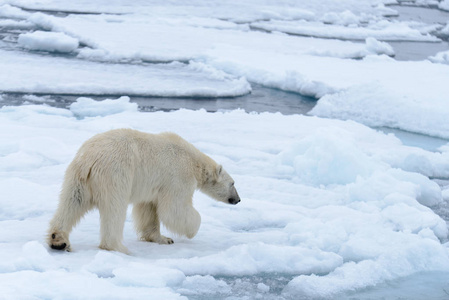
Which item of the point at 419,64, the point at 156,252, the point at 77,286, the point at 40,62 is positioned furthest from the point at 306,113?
the point at 77,286

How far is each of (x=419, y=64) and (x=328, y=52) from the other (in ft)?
7.32

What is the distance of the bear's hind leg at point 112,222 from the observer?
3.95 m

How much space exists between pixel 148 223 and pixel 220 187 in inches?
24.3

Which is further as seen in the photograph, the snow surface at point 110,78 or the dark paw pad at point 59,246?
the snow surface at point 110,78

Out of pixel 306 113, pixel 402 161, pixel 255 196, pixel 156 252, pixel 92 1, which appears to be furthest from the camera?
pixel 92 1

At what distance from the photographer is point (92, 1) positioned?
772 inches

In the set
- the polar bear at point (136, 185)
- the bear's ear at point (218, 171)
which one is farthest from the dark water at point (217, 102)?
→ the polar bear at point (136, 185)

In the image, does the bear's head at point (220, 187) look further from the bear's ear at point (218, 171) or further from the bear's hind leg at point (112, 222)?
the bear's hind leg at point (112, 222)

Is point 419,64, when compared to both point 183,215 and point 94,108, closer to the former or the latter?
point 94,108

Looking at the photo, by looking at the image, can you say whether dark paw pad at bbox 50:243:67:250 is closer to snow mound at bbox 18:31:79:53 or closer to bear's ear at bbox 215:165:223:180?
bear's ear at bbox 215:165:223:180

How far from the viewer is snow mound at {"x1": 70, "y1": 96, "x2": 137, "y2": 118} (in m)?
8.42

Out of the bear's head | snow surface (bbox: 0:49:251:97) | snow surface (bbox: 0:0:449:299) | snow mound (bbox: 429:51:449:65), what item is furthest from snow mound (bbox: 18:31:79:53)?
the bear's head

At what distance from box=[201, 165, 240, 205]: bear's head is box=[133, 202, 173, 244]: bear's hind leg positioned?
0.45 meters

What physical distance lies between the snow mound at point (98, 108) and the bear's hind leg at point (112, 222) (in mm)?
4543
